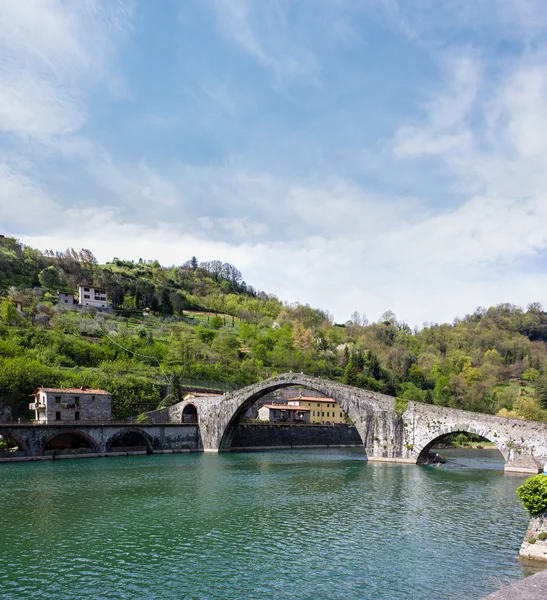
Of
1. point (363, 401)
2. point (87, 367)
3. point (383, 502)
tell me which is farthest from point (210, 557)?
point (87, 367)

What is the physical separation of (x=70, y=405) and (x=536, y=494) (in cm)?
4576

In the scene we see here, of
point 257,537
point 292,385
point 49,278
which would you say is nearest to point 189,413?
point 292,385

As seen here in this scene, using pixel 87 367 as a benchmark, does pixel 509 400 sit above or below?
below

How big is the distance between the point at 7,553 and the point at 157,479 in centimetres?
1744

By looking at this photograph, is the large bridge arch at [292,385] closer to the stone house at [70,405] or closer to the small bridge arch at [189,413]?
the small bridge arch at [189,413]

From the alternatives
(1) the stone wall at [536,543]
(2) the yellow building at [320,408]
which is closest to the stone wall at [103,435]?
(2) the yellow building at [320,408]

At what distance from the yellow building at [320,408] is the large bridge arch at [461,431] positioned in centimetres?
3796

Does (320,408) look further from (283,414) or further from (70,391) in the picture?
(70,391)

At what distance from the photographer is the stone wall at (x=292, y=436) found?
62500 millimetres

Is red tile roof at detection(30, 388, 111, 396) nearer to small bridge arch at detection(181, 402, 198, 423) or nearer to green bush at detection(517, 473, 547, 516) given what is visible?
small bridge arch at detection(181, 402, 198, 423)

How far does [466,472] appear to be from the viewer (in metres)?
39.6

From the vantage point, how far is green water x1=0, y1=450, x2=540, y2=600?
1436 centimetres

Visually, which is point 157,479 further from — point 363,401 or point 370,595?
point 370,595

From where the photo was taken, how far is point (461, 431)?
132ft
